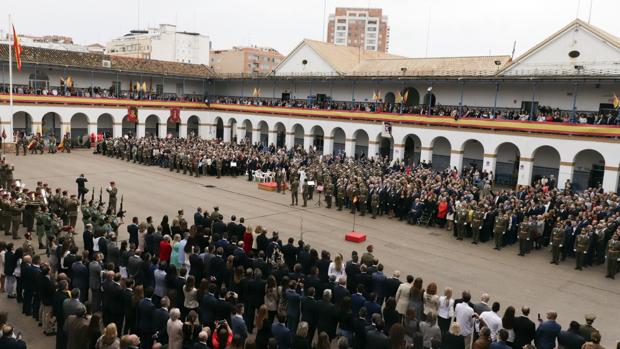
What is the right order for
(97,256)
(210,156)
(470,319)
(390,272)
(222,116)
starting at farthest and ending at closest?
(222,116) → (210,156) → (390,272) → (97,256) → (470,319)

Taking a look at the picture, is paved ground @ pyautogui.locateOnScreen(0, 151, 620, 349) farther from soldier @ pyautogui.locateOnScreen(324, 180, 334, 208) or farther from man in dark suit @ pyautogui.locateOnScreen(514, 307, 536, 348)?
man in dark suit @ pyautogui.locateOnScreen(514, 307, 536, 348)

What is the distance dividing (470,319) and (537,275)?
794 cm

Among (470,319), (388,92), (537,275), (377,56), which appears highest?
(377,56)

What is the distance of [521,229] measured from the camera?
61.0 ft

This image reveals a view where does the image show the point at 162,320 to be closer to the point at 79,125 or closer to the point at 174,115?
the point at 79,125

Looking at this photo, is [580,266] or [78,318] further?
[580,266]

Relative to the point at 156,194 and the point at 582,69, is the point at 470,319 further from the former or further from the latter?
the point at 582,69

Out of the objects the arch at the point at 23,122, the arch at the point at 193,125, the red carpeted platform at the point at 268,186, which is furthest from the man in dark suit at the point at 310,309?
the arch at the point at 193,125

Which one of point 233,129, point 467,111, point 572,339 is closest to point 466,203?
point 572,339

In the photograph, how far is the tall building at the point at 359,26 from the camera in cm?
15450

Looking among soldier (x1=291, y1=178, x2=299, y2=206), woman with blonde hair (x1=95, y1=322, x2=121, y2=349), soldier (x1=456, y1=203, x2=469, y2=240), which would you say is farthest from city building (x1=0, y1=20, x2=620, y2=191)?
woman with blonde hair (x1=95, y1=322, x2=121, y2=349)

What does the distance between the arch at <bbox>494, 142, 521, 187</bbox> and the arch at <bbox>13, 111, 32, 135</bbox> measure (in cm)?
4152

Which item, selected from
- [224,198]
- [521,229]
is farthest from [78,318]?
[224,198]

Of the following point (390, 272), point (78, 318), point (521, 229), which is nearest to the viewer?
point (78, 318)
